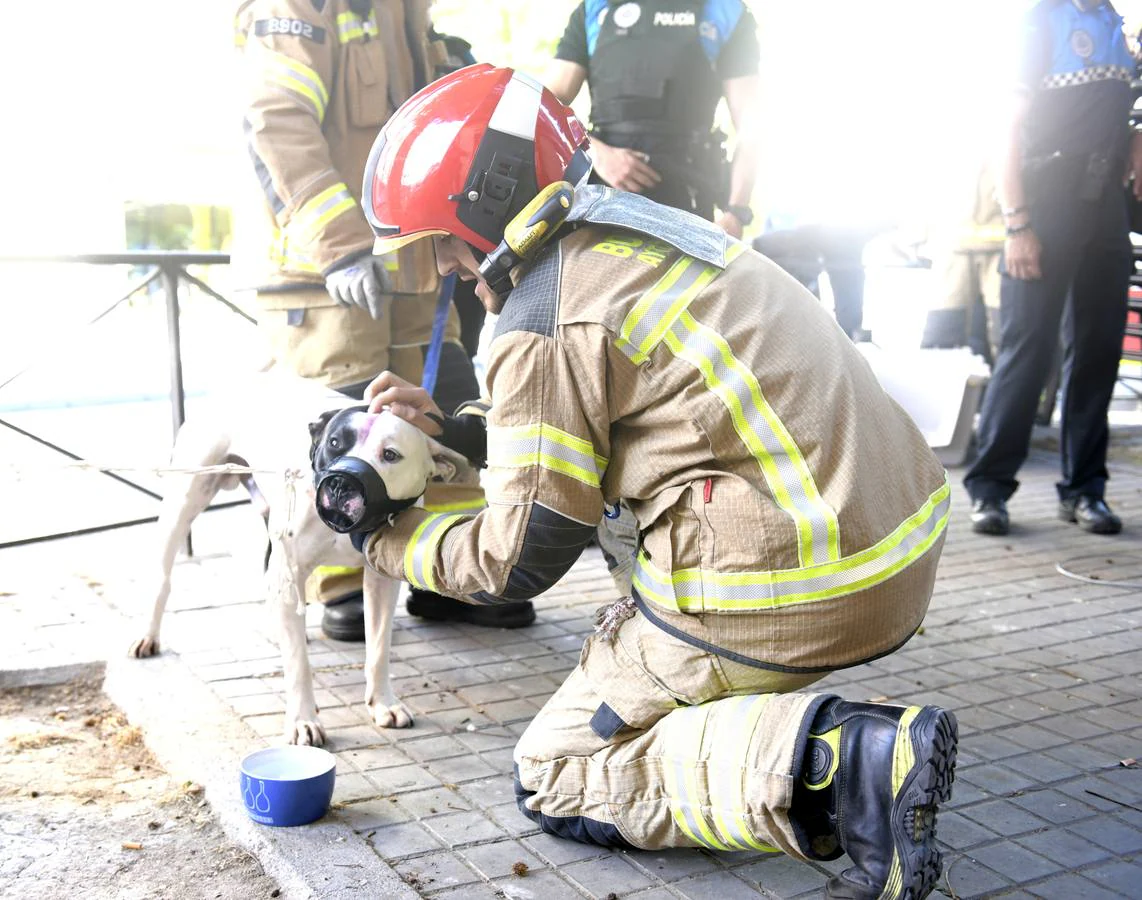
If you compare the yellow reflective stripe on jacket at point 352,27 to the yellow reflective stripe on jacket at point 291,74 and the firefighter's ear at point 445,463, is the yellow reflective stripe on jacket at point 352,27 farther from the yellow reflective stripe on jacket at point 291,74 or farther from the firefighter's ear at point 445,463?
the firefighter's ear at point 445,463

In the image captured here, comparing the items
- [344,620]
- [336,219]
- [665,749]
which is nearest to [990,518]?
[344,620]

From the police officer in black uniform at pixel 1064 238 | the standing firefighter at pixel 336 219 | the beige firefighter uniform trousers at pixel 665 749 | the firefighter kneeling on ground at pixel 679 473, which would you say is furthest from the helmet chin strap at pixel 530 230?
the police officer in black uniform at pixel 1064 238

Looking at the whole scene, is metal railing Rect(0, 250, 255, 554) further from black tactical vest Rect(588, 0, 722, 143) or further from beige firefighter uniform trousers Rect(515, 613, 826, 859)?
beige firefighter uniform trousers Rect(515, 613, 826, 859)

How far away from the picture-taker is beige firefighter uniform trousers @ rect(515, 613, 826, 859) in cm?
236

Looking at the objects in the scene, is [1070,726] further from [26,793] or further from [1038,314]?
[26,793]

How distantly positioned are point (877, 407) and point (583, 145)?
2.90ft

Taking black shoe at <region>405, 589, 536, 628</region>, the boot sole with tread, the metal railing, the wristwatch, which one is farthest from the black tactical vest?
the boot sole with tread

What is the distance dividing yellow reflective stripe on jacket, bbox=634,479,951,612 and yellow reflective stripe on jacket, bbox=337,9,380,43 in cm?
223

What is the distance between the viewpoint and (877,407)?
2.59 meters

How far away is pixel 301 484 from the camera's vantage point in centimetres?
319

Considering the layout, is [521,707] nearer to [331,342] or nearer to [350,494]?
[350,494]

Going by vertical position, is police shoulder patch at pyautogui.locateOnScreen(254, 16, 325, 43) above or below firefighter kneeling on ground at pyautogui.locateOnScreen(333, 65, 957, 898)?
above

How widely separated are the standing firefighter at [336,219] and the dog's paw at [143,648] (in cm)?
57

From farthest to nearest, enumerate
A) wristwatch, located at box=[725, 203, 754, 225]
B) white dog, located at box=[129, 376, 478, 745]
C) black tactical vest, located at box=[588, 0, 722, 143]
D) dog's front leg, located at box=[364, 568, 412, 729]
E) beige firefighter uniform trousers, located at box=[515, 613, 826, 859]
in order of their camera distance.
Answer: wristwatch, located at box=[725, 203, 754, 225], black tactical vest, located at box=[588, 0, 722, 143], dog's front leg, located at box=[364, 568, 412, 729], white dog, located at box=[129, 376, 478, 745], beige firefighter uniform trousers, located at box=[515, 613, 826, 859]
